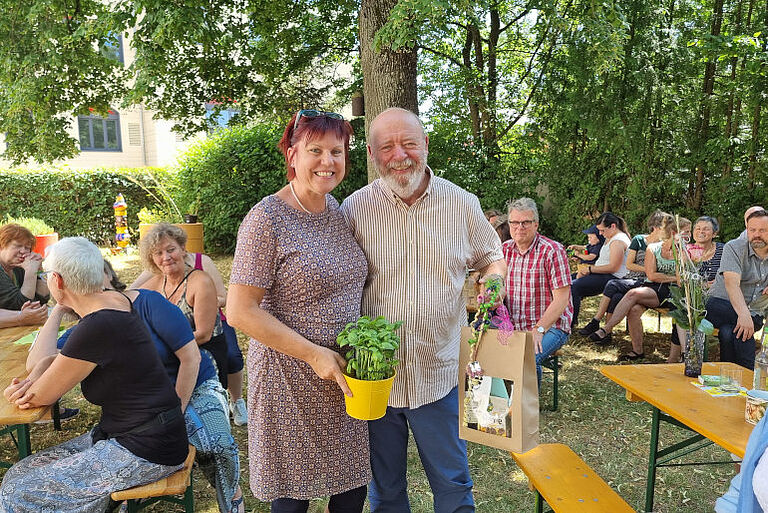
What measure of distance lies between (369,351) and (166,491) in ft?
→ 4.42

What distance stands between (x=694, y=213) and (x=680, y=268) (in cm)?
664

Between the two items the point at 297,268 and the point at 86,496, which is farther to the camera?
the point at 86,496

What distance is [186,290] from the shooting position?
361 cm

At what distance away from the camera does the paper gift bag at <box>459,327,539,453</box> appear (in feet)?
6.44

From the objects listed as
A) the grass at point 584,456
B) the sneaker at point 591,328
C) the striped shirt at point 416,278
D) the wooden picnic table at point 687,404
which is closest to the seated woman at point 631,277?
the sneaker at point 591,328

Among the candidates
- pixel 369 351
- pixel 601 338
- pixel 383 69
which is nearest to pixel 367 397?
pixel 369 351

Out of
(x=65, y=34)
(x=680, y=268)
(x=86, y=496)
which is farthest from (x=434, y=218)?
(x=65, y=34)

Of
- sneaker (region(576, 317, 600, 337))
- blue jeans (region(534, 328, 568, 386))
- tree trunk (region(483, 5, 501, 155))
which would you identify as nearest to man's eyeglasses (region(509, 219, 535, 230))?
blue jeans (region(534, 328, 568, 386))

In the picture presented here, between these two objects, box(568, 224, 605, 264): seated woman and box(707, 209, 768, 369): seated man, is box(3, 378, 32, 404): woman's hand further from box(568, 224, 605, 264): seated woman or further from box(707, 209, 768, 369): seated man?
box(568, 224, 605, 264): seated woman

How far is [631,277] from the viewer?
6605mm

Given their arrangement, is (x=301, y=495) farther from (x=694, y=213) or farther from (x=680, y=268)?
(x=694, y=213)

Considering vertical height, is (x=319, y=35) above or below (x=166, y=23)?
above

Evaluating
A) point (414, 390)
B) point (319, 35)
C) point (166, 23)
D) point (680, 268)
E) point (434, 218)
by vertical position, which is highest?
point (319, 35)

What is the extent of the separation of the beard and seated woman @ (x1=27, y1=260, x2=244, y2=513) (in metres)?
1.41
